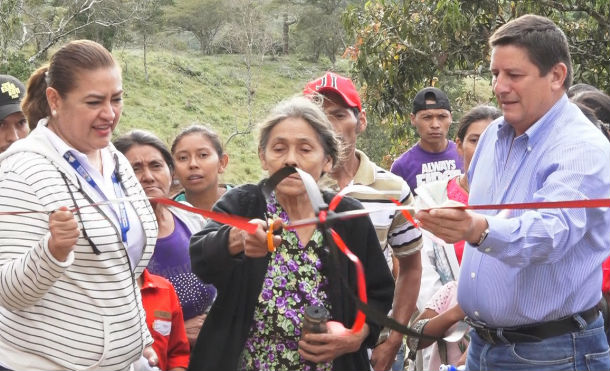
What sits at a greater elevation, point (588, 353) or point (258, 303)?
point (258, 303)

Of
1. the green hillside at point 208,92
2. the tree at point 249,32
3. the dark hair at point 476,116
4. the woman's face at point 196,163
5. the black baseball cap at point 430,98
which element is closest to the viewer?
the woman's face at point 196,163

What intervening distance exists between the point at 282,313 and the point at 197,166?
6.69 ft

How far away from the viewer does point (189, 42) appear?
160ft

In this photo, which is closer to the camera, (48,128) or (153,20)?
(48,128)

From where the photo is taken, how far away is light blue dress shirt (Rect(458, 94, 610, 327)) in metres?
2.62

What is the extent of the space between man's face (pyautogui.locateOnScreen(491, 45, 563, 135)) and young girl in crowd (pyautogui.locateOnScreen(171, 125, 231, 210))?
2160mm

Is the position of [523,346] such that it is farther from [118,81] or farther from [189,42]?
[189,42]

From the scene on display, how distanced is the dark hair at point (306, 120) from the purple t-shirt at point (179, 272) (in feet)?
3.79

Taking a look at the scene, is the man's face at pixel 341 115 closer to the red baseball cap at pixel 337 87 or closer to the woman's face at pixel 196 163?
the red baseball cap at pixel 337 87

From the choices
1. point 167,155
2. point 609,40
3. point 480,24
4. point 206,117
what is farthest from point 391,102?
point 206,117

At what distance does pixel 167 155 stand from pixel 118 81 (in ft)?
4.04

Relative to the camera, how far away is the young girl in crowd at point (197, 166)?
4.66 metres

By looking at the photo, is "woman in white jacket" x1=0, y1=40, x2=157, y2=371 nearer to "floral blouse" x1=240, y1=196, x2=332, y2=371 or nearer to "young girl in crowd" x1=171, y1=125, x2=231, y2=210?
"floral blouse" x1=240, y1=196, x2=332, y2=371

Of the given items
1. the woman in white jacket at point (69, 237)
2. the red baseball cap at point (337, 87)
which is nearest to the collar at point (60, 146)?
the woman in white jacket at point (69, 237)
